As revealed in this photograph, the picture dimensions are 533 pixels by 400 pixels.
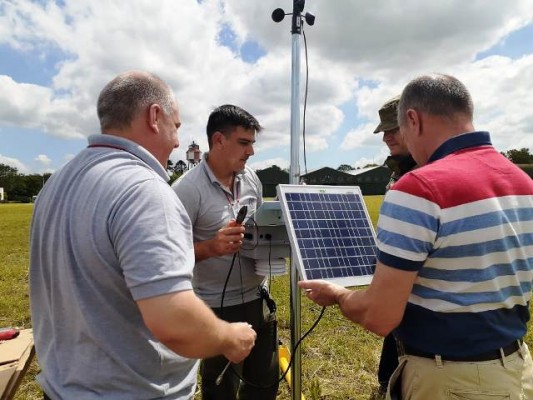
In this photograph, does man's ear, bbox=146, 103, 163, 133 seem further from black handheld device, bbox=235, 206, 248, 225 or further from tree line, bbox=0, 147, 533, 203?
tree line, bbox=0, 147, 533, 203

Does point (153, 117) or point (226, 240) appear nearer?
point (153, 117)

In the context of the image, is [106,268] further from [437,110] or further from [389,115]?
[389,115]

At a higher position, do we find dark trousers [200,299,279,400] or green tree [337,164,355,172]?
green tree [337,164,355,172]

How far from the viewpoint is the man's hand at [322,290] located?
6.84ft

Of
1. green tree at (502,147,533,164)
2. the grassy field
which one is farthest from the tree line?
the grassy field

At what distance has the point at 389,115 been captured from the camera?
3508mm

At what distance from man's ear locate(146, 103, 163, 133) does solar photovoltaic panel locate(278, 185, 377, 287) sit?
81 cm

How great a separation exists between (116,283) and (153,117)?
2.34ft

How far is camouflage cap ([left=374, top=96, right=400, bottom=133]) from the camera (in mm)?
3479

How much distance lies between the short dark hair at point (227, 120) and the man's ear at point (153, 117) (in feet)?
4.57

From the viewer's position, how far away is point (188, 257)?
150cm

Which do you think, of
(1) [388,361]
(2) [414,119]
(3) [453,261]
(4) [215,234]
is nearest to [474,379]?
(3) [453,261]

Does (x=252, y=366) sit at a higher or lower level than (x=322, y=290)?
lower

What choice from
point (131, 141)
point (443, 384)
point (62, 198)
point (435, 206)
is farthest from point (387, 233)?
point (62, 198)
